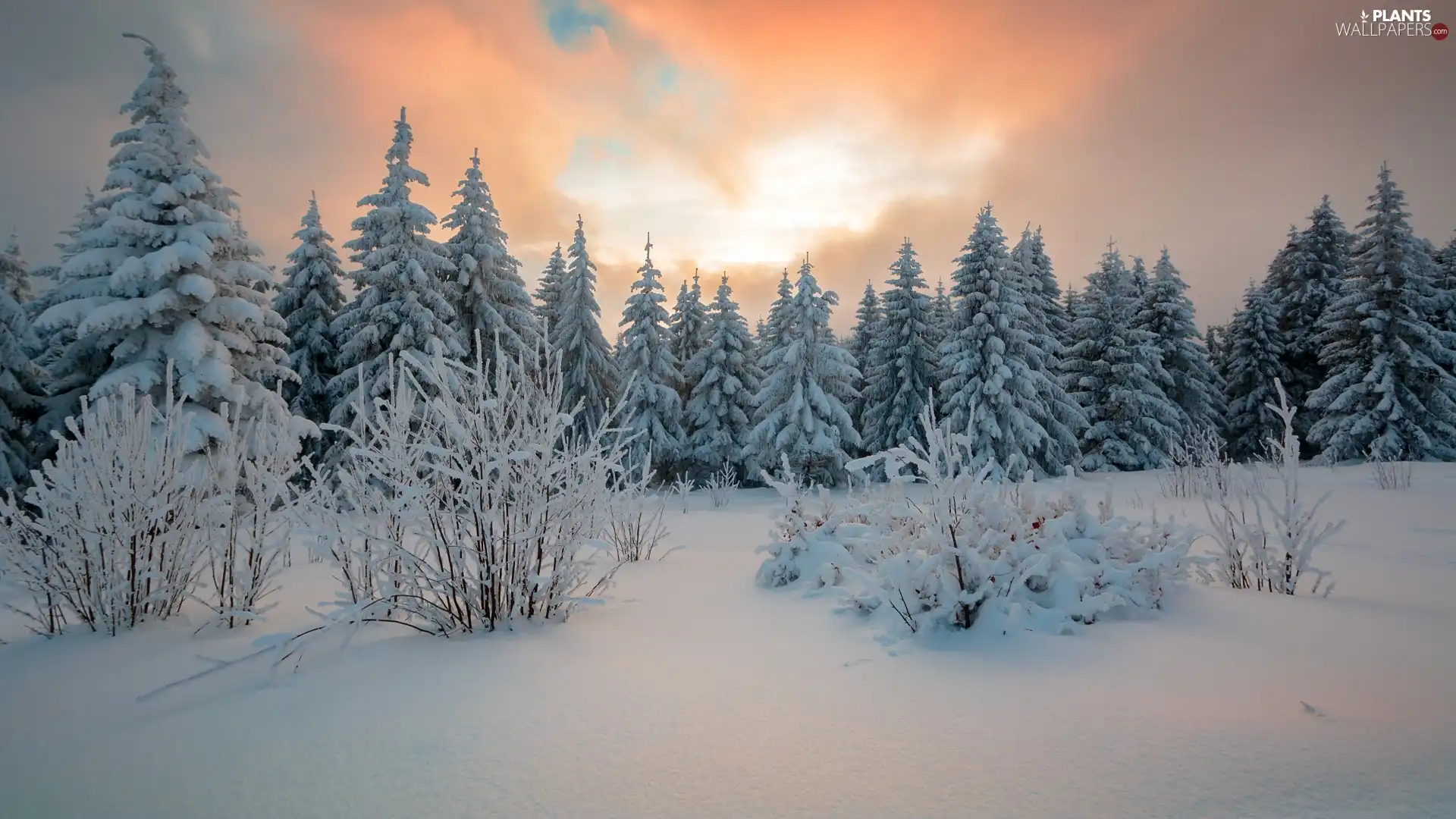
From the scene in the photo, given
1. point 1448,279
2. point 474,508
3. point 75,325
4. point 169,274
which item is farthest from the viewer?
point 1448,279

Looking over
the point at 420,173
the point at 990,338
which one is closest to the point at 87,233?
the point at 420,173

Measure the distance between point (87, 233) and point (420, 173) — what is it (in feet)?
25.3

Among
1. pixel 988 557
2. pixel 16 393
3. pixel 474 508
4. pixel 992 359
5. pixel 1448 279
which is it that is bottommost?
pixel 988 557

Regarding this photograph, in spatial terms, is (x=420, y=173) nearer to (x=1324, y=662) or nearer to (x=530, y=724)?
(x=530, y=724)

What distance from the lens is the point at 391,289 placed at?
18156mm

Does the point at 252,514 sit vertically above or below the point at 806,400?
below

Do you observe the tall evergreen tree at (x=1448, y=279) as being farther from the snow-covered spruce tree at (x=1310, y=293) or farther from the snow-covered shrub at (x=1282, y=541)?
the snow-covered shrub at (x=1282, y=541)

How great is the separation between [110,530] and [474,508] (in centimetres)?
241

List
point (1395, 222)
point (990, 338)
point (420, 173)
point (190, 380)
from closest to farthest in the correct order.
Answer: point (190, 380) < point (420, 173) < point (990, 338) < point (1395, 222)

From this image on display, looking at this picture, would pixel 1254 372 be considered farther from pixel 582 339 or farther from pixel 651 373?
pixel 582 339

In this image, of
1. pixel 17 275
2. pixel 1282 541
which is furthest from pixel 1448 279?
pixel 17 275

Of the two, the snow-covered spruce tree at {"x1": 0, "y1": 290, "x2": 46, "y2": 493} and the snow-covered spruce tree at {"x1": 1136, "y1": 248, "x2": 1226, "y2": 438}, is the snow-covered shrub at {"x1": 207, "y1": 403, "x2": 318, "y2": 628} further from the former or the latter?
the snow-covered spruce tree at {"x1": 1136, "y1": 248, "x2": 1226, "y2": 438}

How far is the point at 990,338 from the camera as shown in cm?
2142

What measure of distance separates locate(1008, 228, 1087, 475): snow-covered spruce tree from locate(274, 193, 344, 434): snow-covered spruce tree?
76.3 ft
